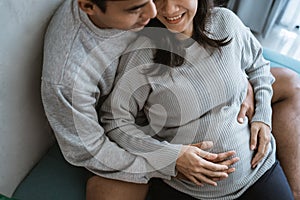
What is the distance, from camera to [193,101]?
95 cm

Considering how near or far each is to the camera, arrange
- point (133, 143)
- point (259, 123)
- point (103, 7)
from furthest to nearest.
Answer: point (259, 123) < point (133, 143) < point (103, 7)

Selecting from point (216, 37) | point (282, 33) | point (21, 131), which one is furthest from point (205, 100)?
point (282, 33)

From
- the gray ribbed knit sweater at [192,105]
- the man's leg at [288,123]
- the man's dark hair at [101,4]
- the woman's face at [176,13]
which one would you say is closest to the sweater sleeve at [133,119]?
the gray ribbed knit sweater at [192,105]

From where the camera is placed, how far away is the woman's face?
2.69 feet

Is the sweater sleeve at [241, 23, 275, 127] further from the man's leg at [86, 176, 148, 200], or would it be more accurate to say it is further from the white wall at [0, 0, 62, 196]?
the white wall at [0, 0, 62, 196]

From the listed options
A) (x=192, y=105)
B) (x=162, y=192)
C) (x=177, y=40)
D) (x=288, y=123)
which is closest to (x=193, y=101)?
(x=192, y=105)

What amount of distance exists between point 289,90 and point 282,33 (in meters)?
1.03

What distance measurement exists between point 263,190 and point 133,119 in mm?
413

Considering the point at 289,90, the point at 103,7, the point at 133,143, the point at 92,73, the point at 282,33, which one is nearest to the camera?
the point at 103,7

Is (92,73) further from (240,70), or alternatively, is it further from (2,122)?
(240,70)

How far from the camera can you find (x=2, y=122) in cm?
84

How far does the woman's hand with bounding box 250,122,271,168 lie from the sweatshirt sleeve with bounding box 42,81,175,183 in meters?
0.26

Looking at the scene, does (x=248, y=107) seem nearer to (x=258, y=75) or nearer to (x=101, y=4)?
(x=258, y=75)

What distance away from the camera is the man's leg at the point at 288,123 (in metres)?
1.07
